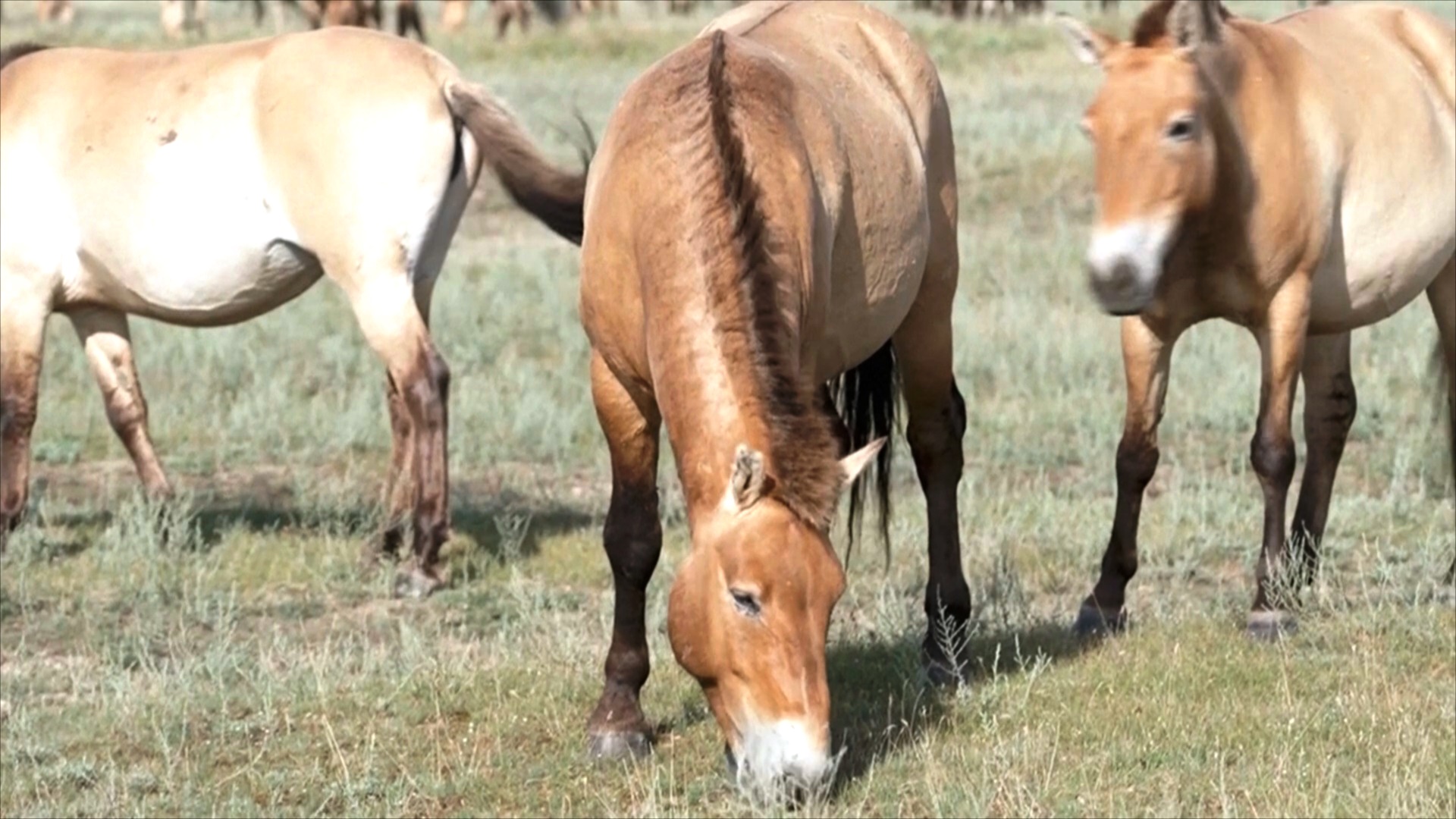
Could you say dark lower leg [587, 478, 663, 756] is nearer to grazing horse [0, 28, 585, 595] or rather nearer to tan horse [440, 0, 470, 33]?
grazing horse [0, 28, 585, 595]

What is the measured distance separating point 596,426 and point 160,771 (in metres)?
6.23

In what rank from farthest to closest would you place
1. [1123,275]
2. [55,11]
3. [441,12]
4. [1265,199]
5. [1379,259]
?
1. [441,12]
2. [55,11]
3. [1379,259]
4. [1265,199]
5. [1123,275]

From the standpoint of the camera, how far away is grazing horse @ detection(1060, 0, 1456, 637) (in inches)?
267

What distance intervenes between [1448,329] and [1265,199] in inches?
73.5

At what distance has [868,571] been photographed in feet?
29.6

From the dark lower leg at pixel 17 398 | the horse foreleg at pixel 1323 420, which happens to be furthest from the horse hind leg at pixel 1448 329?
the dark lower leg at pixel 17 398

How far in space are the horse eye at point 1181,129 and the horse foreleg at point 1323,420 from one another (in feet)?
6.08

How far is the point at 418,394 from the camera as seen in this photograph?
29.4 feet

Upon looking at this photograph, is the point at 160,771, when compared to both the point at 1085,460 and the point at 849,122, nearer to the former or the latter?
the point at 849,122

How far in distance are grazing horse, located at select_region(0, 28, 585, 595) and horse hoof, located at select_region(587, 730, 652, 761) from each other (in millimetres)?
3171

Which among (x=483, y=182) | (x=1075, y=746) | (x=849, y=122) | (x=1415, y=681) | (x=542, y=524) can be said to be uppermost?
(x=849, y=122)

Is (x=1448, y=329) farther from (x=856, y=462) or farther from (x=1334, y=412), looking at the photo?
(x=856, y=462)

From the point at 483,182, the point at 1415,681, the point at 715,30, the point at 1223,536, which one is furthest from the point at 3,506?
the point at 483,182

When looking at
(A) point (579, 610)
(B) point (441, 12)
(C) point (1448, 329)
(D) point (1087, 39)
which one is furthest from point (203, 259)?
(B) point (441, 12)
